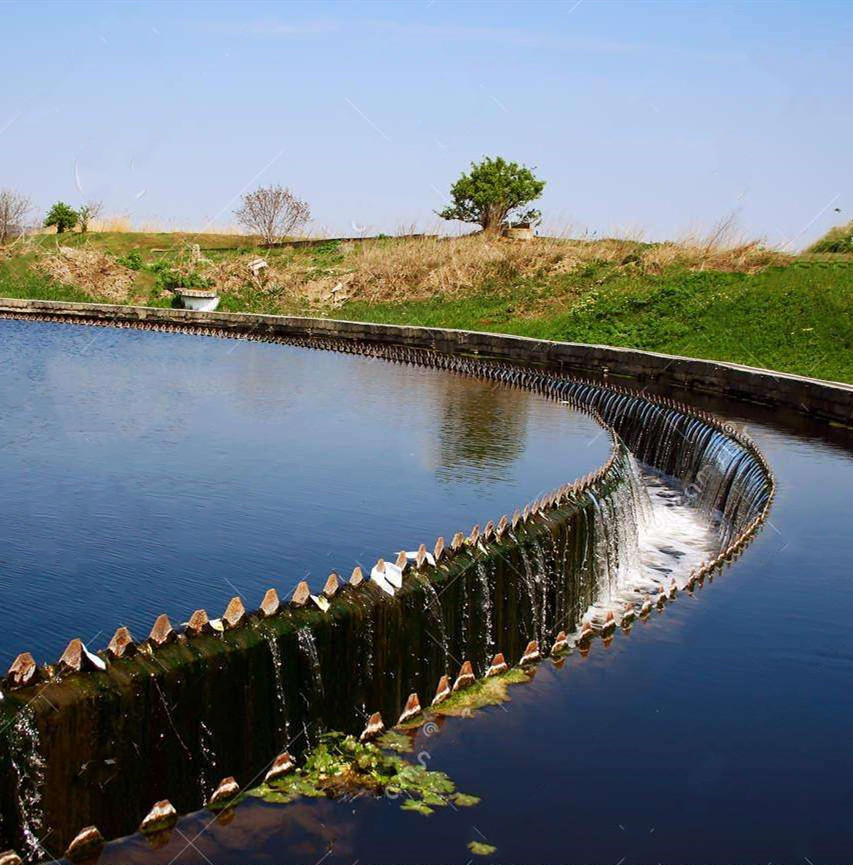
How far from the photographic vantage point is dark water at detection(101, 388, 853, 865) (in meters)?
6.59

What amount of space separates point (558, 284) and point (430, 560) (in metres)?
39.7

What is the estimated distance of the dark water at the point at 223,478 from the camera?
34.7ft

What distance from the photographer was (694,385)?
3186cm

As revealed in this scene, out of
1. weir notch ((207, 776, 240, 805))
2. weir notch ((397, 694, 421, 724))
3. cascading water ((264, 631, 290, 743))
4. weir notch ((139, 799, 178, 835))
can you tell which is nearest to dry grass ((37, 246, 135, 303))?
weir notch ((397, 694, 421, 724))

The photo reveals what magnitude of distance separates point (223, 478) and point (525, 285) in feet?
118

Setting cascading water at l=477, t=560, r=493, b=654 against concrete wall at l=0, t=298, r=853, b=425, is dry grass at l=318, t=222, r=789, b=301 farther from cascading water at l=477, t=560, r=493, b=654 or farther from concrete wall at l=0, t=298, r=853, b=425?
cascading water at l=477, t=560, r=493, b=654

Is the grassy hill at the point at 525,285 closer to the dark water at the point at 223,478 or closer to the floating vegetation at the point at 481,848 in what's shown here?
the dark water at the point at 223,478

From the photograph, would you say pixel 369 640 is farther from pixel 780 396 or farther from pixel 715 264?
pixel 715 264

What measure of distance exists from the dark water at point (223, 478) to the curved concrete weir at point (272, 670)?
124cm

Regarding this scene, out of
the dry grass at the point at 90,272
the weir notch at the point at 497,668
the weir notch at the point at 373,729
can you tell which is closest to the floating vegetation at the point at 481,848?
the weir notch at the point at 373,729

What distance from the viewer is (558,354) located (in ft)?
122

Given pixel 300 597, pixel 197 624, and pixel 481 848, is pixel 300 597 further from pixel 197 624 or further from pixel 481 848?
pixel 481 848

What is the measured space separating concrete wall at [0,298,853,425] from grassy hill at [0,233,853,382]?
8.45ft

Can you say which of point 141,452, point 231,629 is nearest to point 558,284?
point 141,452
